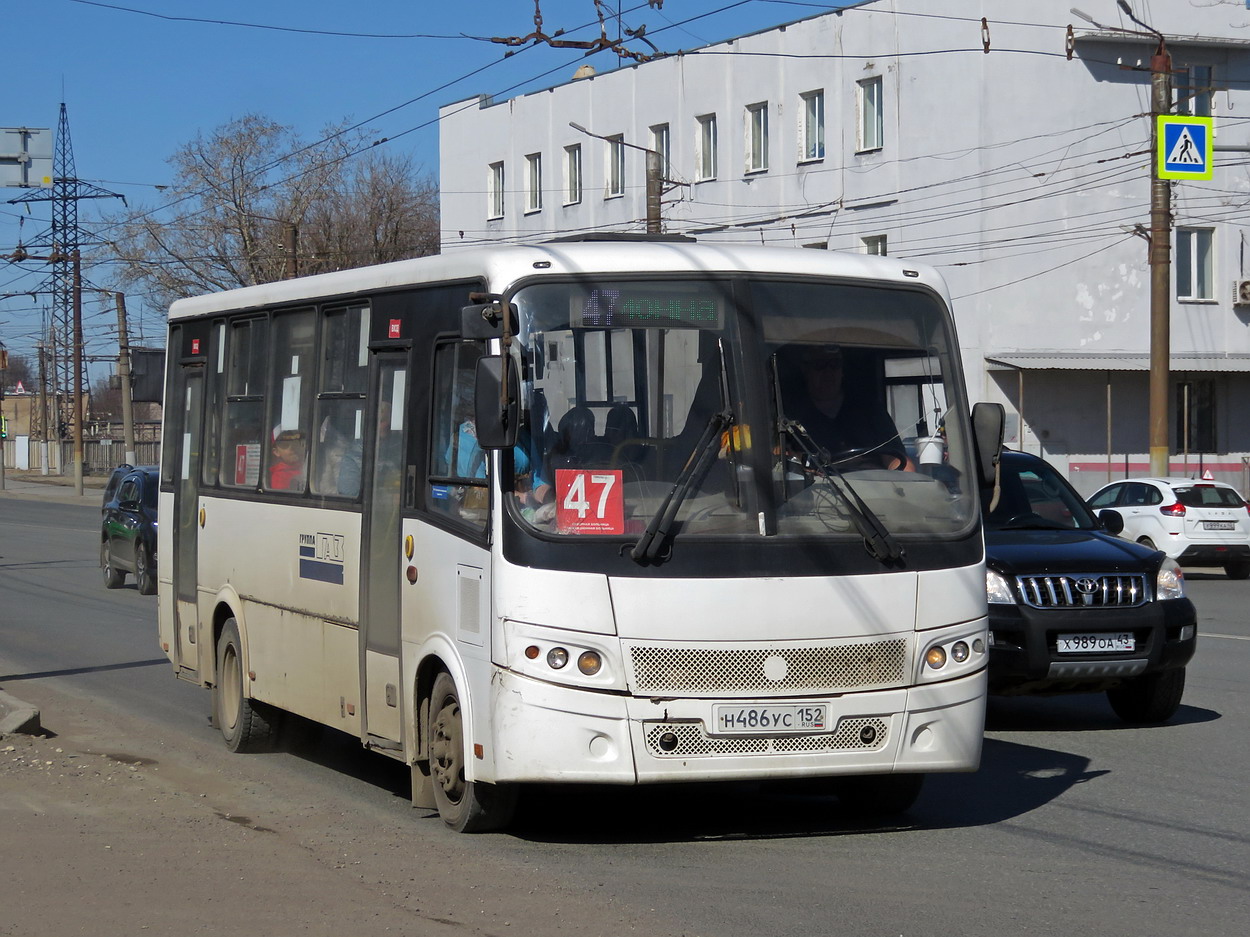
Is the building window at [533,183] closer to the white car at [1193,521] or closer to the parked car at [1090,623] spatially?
the white car at [1193,521]

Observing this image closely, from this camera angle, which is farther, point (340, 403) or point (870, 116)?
point (870, 116)

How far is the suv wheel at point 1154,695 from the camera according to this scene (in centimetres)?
1090

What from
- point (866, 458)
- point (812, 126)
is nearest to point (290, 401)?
point (866, 458)

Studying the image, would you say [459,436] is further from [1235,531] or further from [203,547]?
[1235,531]

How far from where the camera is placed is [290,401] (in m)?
9.79

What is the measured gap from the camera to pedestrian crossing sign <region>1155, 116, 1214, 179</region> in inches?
995

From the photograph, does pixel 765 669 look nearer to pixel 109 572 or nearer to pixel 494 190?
pixel 109 572

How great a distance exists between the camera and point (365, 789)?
9078 millimetres

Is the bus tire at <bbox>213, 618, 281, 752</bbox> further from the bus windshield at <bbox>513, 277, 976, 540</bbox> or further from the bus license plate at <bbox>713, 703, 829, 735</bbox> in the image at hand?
the bus license plate at <bbox>713, 703, 829, 735</bbox>

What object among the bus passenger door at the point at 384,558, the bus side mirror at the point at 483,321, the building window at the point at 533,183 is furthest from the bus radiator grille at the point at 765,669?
the building window at the point at 533,183

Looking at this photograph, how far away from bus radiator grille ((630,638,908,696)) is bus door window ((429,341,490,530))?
3.11 feet

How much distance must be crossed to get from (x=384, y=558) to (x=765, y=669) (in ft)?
7.09

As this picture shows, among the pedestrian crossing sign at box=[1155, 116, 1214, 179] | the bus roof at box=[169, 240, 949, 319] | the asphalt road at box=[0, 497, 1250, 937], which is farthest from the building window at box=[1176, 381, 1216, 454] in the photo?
Result: the bus roof at box=[169, 240, 949, 319]

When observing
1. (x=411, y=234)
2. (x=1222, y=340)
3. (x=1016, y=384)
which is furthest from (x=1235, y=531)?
(x=411, y=234)
